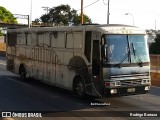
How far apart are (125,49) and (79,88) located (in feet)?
8.25

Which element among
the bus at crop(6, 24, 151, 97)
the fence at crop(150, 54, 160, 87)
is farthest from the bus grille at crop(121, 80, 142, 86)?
the fence at crop(150, 54, 160, 87)

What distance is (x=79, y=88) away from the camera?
14172mm

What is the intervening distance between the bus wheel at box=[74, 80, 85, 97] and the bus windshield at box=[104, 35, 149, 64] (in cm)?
187

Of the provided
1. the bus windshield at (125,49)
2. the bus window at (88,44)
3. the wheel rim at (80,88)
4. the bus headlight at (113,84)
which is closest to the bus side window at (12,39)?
the wheel rim at (80,88)

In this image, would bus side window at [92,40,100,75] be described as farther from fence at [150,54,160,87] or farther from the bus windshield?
fence at [150,54,160,87]

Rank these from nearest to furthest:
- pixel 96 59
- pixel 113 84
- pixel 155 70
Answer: pixel 113 84 < pixel 96 59 < pixel 155 70

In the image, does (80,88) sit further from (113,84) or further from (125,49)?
(125,49)

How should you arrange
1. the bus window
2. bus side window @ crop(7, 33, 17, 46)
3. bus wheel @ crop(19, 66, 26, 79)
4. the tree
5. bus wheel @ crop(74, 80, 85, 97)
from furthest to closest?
the tree, bus side window @ crop(7, 33, 17, 46), bus wheel @ crop(19, 66, 26, 79), bus wheel @ crop(74, 80, 85, 97), the bus window

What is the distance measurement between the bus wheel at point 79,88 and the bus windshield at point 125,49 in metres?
1.87

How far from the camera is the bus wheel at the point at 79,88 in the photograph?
13.9m

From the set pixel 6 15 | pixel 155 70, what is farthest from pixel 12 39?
pixel 6 15

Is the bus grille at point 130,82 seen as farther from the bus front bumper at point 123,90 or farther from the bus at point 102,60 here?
the bus front bumper at point 123,90

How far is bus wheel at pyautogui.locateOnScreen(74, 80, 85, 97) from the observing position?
13930 millimetres

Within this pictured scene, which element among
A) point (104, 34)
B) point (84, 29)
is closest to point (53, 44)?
point (84, 29)
